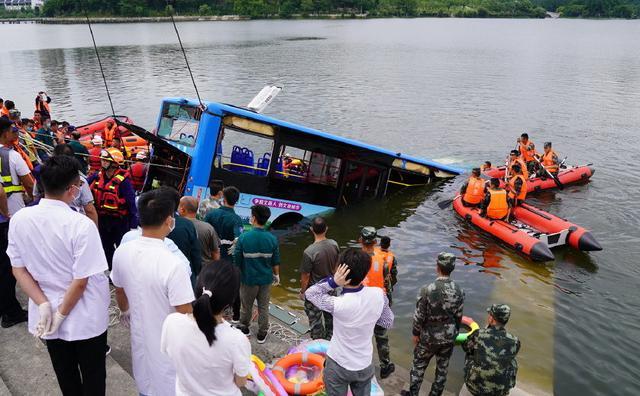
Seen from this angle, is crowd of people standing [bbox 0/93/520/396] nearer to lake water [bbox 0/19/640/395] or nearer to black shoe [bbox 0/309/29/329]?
black shoe [bbox 0/309/29/329]

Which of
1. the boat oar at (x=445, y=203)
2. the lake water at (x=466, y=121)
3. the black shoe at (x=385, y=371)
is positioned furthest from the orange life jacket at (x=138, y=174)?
the boat oar at (x=445, y=203)

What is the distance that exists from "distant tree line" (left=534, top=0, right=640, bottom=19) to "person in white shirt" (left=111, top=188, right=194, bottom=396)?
163468 mm

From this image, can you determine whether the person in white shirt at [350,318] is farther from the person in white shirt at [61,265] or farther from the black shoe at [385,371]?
the black shoe at [385,371]

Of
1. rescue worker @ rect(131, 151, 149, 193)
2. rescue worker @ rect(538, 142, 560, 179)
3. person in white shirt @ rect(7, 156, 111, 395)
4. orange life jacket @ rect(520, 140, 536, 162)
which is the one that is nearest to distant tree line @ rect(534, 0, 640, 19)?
rescue worker @ rect(538, 142, 560, 179)

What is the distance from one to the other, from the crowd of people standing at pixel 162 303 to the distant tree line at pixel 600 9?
161193 millimetres

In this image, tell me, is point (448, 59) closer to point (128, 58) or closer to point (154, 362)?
point (128, 58)

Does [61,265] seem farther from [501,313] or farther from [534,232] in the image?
[534,232]

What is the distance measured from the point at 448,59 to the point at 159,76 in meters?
31.8

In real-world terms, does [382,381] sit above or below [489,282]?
above

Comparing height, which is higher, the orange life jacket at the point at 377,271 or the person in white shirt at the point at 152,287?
the person in white shirt at the point at 152,287

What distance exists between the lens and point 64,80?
39062mm

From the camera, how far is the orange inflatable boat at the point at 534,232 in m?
11.3

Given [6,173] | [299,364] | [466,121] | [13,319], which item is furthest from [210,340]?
[466,121]

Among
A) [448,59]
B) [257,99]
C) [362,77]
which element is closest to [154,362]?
[257,99]
